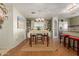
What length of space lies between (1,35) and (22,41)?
1819mm

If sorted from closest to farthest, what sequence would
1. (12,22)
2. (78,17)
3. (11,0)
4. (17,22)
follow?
(11,0)
(78,17)
(12,22)
(17,22)

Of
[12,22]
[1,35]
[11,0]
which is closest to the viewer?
[11,0]

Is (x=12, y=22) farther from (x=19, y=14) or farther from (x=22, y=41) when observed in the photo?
(x=22, y=41)

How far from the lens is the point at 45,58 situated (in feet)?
6.41

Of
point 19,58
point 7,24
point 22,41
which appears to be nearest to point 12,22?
point 7,24

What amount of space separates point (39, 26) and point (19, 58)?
245cm

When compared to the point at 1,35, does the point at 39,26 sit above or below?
above

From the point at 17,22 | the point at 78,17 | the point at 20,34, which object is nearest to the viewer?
the point at 78,17

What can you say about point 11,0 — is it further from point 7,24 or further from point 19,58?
point 7,24

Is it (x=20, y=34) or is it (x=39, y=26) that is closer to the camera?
(x=39, y=26)

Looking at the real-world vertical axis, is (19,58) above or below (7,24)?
below

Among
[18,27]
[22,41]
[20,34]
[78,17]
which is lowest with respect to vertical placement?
[22,41]

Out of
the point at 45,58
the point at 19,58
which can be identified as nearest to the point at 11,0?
the point at 19,58

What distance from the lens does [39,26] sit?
4289mm
